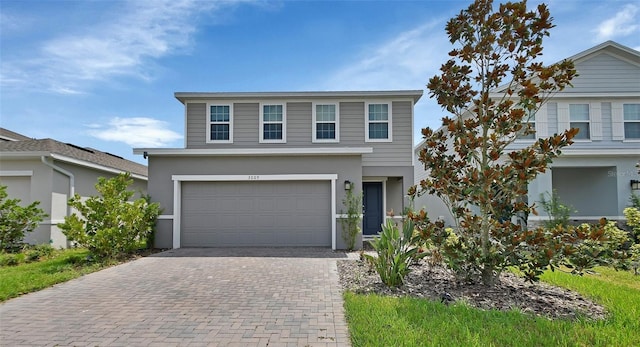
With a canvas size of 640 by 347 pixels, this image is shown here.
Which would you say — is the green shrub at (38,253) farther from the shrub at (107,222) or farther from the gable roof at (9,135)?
the gable roof at (9,135)

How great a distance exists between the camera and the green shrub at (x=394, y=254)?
631 cm

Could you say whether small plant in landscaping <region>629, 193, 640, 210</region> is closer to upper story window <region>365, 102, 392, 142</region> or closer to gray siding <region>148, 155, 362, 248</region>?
upper story window <region>365, 102, 392, 142</region>

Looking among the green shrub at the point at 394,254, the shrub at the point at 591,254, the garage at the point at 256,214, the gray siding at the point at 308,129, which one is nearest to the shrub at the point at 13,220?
the garage at the point at 256,214

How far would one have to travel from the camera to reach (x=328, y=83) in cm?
1298

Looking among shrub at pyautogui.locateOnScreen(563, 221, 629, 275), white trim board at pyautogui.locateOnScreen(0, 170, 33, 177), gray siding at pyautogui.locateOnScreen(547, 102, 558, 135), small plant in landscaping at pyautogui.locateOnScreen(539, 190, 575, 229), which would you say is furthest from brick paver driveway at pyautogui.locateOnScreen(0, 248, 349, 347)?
gray siding at pyautogui.locateOnScreen(547, 102, 558, 135)

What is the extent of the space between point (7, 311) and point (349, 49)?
970 cm

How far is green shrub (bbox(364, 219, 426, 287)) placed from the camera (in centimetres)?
631

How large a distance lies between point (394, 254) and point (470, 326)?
2.32 metres

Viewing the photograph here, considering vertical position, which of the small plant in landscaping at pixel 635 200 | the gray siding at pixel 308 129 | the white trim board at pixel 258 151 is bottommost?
the small plant in landscaping at pixel 635 200

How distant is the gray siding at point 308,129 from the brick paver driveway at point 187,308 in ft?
17.9

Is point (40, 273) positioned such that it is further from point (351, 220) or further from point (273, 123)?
point (273, 123)

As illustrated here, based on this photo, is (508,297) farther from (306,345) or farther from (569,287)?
(306,345)

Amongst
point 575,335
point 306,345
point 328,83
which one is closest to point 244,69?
point 328,83

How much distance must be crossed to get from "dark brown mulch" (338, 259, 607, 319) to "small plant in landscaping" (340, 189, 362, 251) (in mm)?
3258
